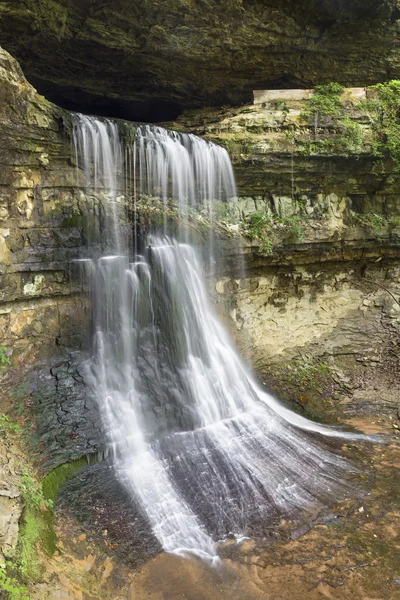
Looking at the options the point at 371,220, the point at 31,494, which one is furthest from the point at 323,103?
the point at 31,494

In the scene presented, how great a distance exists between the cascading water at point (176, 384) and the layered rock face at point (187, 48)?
2158mm

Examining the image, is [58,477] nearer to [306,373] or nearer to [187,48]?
[306,373]

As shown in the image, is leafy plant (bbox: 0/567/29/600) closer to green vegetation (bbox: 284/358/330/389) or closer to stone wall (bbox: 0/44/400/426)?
stone wall (bbox: 0/44/400/426)

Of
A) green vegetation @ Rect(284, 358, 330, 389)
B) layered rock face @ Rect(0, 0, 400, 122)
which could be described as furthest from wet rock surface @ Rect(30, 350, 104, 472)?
layered rock face @ Rect(0, 0, 400, 122)

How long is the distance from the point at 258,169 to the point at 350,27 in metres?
3.84

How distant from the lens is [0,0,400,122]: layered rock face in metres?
7.91

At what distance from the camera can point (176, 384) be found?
7723 millimetres

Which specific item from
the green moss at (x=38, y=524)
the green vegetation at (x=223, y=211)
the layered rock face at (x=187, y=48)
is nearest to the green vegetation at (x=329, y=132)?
the layered rock face at (x=187, y=48)

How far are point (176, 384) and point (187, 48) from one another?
697cm

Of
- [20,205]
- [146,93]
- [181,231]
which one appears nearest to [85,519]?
[20,205]

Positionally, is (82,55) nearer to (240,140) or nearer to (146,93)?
(146,93)

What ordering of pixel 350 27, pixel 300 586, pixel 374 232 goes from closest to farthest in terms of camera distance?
1. pixel 300 586
2. pixel 350 27
3. pixel 374 232

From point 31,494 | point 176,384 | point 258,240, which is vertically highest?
point 258,240

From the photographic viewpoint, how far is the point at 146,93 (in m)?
10.5
